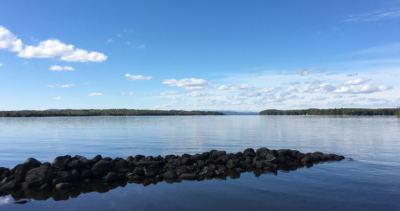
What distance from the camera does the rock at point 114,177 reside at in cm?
1444

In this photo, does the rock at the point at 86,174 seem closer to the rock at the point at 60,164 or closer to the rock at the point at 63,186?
the rock at the point at 60,164

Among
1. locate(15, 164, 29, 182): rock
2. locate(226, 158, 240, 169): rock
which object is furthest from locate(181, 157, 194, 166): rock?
locate(15, 164, 29, 182): rock

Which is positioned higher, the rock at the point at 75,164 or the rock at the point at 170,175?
the rock at the point at 75,164

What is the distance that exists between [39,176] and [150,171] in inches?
234

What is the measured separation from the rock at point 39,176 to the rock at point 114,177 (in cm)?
296

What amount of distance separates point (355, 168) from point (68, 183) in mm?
18350

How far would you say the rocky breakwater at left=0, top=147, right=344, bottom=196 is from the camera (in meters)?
13.6

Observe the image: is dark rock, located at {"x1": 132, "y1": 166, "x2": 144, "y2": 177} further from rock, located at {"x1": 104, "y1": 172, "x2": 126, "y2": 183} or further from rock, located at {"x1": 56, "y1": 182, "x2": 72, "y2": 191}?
rock, located at {"x1": 56, "y1": 182, "x2": 72, "y2": 191}

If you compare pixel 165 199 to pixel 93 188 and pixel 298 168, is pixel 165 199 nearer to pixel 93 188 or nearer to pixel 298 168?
pixel 93 188

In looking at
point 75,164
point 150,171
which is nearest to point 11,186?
point 75,164

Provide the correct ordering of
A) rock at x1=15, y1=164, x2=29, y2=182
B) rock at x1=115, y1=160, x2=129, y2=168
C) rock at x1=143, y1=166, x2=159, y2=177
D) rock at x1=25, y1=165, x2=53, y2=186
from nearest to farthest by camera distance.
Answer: rock at x1=25, y1=165, x2=53, y2=186 → rock at x1=15, y1=164, x2=29, y2=182 → rock at x1=143, y1=166, x2=159, y2=177 → rock at x1=115, y1=160, x2=129, y2=168

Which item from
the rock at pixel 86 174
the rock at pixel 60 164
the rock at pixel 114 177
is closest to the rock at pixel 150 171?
the rock at pixel 114 177

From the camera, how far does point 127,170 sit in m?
16.0

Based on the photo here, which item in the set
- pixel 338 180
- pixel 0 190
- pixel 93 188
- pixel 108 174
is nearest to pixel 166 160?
pixel 108 174
